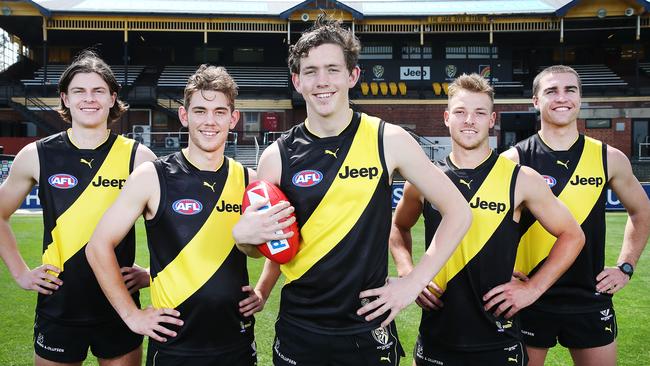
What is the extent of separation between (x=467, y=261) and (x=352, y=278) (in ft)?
2.56

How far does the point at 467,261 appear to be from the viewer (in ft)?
9.62

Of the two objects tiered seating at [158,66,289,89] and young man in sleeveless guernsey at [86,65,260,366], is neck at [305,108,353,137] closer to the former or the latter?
young man in sleeveless guernsey at [86,65,260,366]

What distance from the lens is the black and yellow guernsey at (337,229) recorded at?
258 cm

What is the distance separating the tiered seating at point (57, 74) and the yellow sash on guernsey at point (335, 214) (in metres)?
30.3

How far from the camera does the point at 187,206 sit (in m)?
2.87

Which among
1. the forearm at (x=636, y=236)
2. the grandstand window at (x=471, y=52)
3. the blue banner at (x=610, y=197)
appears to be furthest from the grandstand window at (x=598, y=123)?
the forearm at (x=636, y=236)

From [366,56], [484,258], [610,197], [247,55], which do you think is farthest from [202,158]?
[247,55]

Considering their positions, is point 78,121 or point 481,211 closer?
point 481,211

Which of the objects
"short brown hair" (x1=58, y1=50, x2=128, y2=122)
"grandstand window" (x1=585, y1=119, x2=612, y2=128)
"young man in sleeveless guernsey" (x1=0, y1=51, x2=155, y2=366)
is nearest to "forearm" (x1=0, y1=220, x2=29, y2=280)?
"young man in sleeveless guernsey" (x1=0, y1=51, x2=155, y2=366)

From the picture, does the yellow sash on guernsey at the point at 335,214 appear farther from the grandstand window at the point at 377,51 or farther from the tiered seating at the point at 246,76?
the grandstand window at the point at 377,51

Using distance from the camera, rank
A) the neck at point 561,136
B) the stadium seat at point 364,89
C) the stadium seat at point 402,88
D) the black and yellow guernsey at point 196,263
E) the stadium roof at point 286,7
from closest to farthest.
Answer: the black and yellow guernsey at point 196,263
the neck at point 561,136
the stadium roof at point 286,7
the stadium seat at point 364,89
the stadium seat at point 402,88

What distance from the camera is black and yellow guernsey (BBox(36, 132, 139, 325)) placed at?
3.12 meters

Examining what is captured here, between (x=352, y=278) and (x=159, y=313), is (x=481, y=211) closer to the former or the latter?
Answer: (x=352, y=278)

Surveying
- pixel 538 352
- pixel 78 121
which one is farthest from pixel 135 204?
pixel 538 352
